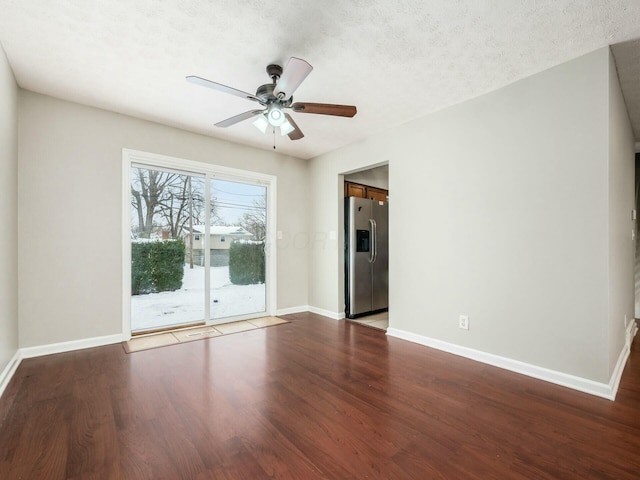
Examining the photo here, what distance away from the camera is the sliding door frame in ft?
11.3

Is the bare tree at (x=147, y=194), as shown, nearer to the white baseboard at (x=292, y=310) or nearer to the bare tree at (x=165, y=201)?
the bare tree at (x=165, y=201)

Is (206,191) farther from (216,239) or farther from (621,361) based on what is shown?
(621,361)

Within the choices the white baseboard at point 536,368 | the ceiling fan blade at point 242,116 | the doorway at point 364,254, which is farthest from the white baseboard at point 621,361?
the ceiling fan blade at point 242,116

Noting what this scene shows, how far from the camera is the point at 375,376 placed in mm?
2543

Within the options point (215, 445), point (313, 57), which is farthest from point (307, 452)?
point (313, 57)

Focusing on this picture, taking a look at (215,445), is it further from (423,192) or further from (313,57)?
(423,192)

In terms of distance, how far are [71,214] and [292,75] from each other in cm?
279

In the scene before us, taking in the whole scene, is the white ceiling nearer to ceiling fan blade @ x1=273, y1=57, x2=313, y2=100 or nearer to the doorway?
ceiling fan blade @ x1=273, y1=57, x2=313, y2=100

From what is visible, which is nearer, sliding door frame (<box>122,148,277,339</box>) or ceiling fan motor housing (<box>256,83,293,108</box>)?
ceiling fan motor housing (<box>256,83,293,108</box>)

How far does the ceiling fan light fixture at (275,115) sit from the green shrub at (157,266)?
7.39 ft

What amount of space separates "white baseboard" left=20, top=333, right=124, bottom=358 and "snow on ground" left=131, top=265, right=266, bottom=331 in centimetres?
32

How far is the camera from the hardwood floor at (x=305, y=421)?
4.93ft

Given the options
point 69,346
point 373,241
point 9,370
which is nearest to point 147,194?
point 69,346

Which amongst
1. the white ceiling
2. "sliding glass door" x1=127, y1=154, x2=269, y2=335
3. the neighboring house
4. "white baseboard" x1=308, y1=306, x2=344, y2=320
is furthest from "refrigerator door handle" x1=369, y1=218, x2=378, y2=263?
the white ceiling
